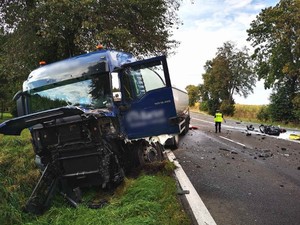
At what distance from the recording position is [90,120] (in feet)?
17.2

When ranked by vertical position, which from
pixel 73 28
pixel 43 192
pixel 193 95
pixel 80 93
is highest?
pixel 73 28

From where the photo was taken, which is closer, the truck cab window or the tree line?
the truck cab window

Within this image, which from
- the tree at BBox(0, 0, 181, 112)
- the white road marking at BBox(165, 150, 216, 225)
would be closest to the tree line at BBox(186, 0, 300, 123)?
the tree at BBox(0, 0, 181, 112)

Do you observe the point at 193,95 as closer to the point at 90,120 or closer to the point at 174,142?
the point at 174,142

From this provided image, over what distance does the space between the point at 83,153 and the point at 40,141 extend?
86 centimetres

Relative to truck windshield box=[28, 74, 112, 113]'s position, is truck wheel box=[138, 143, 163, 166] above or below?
below

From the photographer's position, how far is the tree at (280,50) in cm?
2694

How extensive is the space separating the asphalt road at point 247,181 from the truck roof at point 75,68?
2.98 meters

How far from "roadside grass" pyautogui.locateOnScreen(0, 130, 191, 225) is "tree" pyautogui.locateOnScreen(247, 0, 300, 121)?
2354cm

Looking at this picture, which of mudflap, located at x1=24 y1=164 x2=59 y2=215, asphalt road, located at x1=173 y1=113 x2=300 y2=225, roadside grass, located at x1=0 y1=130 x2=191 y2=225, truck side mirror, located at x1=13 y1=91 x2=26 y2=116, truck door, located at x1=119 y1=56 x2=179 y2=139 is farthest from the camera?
truck side mirror, located at x1=13 y1=91 x2=26 y2=116

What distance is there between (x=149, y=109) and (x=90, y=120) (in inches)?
50.5

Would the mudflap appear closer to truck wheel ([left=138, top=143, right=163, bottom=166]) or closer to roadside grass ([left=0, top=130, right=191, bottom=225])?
roadside grass ([left=0, top=130, right=191, bottom=225])

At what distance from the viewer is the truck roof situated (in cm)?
616

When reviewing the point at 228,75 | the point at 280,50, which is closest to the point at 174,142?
the point at 280,50
